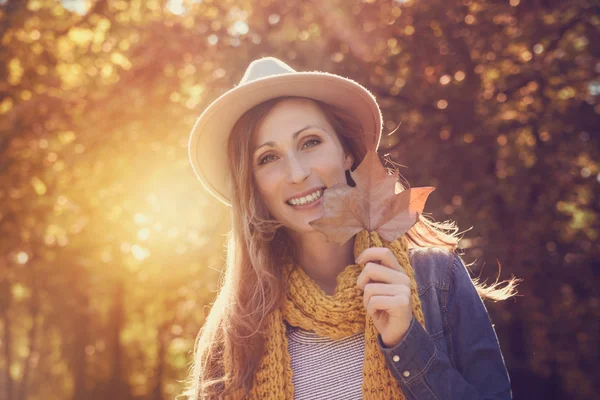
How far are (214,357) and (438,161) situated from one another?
3109mm

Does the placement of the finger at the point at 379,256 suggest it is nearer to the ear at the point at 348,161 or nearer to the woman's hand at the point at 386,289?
the woman's hand at the point at 386,289

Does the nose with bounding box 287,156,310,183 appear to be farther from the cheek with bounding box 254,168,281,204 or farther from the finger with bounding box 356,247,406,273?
the finger with bounding box 356,247,406,273

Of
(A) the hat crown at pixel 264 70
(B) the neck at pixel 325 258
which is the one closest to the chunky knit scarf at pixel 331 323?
(B) the neck at pixel 325 258

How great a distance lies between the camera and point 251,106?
256 centimetres

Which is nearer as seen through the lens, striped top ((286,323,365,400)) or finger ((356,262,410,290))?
finger ((356,262,410,290))

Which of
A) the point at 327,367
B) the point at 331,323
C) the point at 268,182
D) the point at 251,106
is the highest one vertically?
the point at 251,106

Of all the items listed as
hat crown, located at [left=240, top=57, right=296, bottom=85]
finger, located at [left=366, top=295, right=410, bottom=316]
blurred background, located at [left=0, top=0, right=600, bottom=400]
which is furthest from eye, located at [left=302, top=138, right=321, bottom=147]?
blurred background, located at [left=0, top=0, right=600, bottom=400]

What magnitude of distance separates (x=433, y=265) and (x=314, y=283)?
484mm

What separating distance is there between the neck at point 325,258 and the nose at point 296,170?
0.33 m

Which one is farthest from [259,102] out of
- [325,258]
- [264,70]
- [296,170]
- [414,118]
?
[414,118]

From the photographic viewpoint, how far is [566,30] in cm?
483

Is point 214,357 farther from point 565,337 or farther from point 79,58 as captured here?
point 79,58

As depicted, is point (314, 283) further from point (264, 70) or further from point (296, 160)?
point (264, 70)

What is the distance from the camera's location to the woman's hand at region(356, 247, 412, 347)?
1.85 metres
